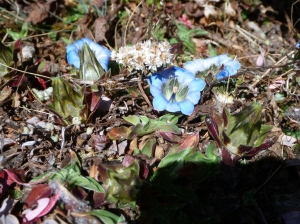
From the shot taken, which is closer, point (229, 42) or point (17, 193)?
point (17, 193)

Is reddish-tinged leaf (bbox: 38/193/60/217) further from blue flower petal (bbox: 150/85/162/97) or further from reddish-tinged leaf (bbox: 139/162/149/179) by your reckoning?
blue flower petal (bbox: 150/85/162/97)

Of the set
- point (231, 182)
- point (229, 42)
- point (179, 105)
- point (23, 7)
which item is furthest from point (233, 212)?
point (23, 7)

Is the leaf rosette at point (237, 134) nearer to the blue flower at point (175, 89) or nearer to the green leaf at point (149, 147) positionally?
the blue flower at point (175, 89)

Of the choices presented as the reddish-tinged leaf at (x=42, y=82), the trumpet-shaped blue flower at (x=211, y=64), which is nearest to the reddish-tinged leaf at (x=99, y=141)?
the reddish-tinged leaf at (x=42, y=82)

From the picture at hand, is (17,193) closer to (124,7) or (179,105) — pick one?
(179,105)

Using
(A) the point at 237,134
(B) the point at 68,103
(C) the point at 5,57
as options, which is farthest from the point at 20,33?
(A) the point at 237,134

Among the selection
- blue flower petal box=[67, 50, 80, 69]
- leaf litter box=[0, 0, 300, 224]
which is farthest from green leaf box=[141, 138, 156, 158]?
blue flower petal box=[67, 50, 80, 69]

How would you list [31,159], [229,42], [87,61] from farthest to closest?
[229,42], [87,61], [31,159]
